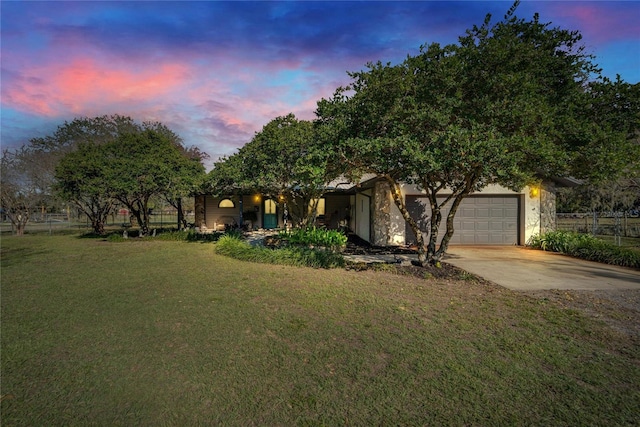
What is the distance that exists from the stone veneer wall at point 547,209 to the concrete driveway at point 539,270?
2.01 meters

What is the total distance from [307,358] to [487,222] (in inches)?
465

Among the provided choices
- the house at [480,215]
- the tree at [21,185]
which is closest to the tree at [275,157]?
the house at [480,215]

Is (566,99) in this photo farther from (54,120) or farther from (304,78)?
(54,120)

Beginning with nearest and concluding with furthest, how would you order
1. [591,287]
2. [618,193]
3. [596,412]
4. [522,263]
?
[596,412] < [591,287] < [522,263] < [618,193]

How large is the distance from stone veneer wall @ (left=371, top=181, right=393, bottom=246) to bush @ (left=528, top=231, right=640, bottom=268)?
5533 millimetres

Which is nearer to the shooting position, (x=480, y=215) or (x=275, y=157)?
(x=275, y=157)

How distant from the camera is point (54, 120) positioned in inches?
1145

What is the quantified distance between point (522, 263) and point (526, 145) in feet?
15.2

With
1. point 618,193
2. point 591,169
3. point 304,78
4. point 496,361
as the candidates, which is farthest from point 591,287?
point 618,193

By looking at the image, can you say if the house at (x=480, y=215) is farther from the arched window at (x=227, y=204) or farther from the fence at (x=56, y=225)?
the fence at (x=56, y=225)

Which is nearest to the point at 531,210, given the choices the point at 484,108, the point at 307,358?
the point at 484,108

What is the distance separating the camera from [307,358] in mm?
3416

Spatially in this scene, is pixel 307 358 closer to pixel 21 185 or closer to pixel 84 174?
pixel 84 174

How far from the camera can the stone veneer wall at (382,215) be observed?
41.0 ft
